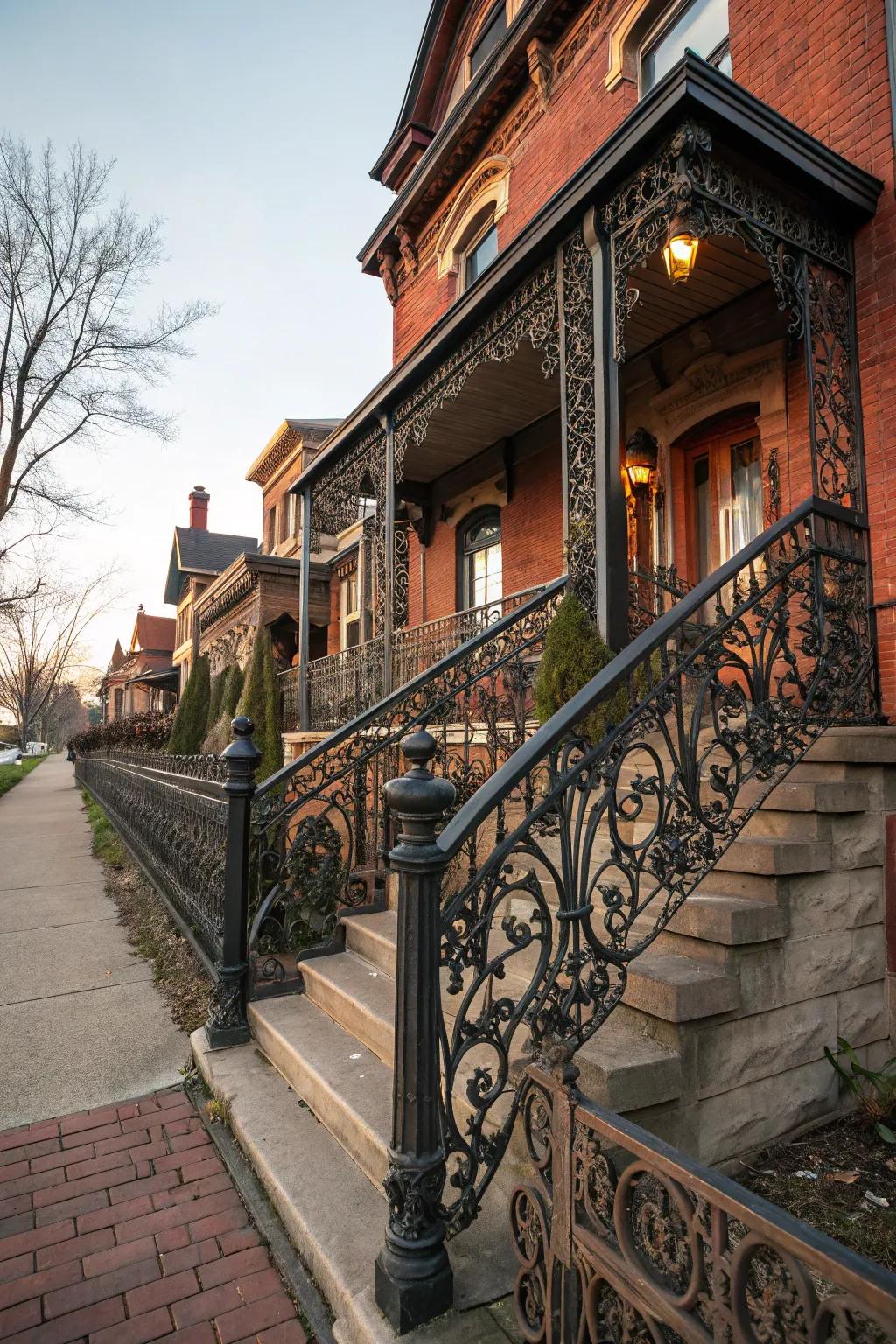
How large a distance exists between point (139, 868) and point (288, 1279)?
707 centimetres

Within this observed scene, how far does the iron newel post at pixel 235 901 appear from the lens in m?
3.89

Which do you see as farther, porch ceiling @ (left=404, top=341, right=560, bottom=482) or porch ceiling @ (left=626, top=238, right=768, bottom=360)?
porch ceiling @ (left=404, top=341, right=560, bottom=482)

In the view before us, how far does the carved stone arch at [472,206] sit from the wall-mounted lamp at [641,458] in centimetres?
419

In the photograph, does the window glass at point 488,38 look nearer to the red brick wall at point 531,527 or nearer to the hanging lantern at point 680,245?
the red brick wall at point 531,527

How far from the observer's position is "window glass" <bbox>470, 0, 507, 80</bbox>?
10102 mm

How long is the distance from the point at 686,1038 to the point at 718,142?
472cm

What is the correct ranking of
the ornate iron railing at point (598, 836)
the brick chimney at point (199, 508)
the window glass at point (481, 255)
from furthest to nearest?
the brick chimney at point (199, 508)
the window glass at point (481, 255)
the ornate iron railing at point (598, 836)

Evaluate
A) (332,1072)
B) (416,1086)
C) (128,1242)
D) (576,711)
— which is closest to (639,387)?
(576,711)

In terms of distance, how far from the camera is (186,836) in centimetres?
567

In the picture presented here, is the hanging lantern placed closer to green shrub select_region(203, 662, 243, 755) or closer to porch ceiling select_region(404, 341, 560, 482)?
porch ceiling select_region(404, 341, 560, 482)

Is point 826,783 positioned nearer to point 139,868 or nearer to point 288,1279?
point 288,1279

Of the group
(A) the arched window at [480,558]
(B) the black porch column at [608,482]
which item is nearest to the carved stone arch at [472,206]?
(A) the arched window at [480,558]

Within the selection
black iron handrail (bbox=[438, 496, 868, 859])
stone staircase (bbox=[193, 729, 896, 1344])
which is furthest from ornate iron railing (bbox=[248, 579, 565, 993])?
black iron handrail (bbox=[438, 496, 868, 859])

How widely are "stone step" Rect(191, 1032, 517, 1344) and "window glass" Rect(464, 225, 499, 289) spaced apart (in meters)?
9.75
